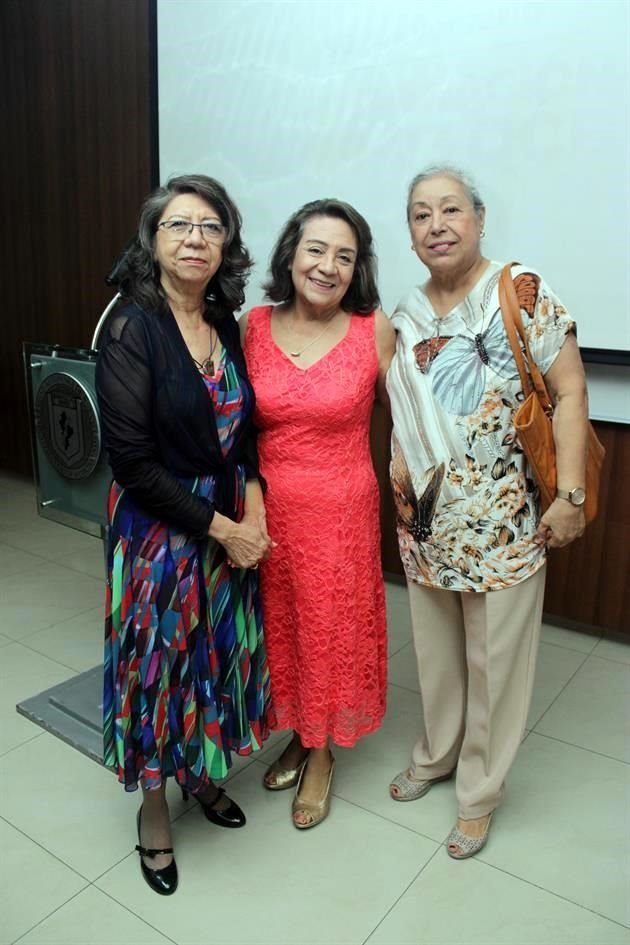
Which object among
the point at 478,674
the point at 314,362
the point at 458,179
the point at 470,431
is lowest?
the point at 478,674

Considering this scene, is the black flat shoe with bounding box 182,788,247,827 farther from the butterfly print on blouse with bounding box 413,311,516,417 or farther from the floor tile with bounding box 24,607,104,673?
the butterfly print on blouse with bounding box 413,311,516,417

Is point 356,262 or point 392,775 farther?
point 392,775

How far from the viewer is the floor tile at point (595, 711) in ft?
7.32

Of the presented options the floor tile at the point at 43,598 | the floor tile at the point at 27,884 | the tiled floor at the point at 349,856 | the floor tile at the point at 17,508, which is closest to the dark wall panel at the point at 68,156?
the floor tile at the point at 17,508

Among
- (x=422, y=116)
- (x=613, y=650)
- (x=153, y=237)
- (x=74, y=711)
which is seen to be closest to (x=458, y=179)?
(x=153, y=237)

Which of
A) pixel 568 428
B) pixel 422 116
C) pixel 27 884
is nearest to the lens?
pixel 568 428

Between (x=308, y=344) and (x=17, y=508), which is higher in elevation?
(x=308, y=344)

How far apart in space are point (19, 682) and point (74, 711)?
313mm

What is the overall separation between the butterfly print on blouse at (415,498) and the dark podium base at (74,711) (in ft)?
3.59

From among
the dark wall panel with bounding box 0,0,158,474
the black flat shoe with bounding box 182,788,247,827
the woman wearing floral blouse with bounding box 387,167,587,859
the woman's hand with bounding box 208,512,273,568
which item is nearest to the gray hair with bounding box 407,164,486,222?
the woman wearing floral blouse with bounding box 387,167,587,859

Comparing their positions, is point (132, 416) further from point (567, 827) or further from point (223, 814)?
point (567, 827)

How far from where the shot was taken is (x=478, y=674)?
67.7 inches

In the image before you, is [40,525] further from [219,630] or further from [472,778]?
[472,778]

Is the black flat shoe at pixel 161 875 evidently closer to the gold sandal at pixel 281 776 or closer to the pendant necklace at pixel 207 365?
the gold sandal at pixel 281 776
